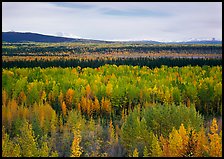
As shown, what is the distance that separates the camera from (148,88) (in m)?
25.2

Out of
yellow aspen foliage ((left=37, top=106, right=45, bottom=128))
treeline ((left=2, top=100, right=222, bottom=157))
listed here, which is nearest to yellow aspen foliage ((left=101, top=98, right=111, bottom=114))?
treeline ((left=2, top=100, right=222, bottom=157))

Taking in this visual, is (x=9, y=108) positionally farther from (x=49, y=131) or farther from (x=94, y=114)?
(x=94, y=114)

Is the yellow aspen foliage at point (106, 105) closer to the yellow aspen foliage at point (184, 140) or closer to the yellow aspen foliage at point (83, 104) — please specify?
the yellow aspen foliage at point (83, 104)

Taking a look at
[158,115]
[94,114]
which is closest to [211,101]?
[94,114]

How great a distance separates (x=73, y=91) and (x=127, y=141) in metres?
10.9

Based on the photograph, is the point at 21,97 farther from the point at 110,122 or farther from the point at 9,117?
the point at 110,122

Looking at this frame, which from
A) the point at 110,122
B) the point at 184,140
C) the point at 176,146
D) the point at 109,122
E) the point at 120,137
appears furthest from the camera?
the point at 109,122

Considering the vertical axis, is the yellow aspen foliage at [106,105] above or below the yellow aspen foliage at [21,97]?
below

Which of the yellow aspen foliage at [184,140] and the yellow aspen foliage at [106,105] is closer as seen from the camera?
the yellow aspen foliage at [184,140]

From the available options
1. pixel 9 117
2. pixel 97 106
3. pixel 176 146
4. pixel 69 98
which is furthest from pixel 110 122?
pixel 176 146

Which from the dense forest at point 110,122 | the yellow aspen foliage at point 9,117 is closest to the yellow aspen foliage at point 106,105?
the dense forest at point 110,122

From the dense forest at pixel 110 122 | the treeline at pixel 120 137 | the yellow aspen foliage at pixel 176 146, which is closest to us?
the yellow aspen foliage at pixel 176 146

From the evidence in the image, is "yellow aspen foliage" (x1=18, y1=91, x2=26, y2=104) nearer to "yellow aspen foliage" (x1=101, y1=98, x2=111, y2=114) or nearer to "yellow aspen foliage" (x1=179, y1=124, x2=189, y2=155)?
"yellow aspen foliage" (x1=101, y1=98, x2=111, y2=114)

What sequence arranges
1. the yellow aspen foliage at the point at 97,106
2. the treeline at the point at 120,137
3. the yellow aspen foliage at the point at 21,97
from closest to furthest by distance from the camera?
1. the treeline at the point at 120,137
2. the yellow aspen foliage at the point at 97,106
3. the yellow aspen foliage at the point at 21,97
